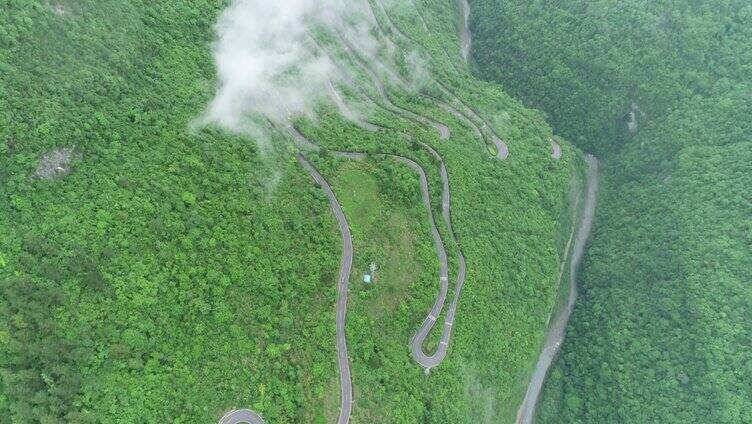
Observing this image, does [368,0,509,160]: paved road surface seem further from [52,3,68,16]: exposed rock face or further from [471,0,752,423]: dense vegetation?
[52,3,68,16]: exposed rock face

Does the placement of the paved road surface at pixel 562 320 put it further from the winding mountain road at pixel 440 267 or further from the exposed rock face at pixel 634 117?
the winding mountain road at pixel 440 267

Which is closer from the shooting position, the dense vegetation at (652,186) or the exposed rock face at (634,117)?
the dense vegetation at (652,186)

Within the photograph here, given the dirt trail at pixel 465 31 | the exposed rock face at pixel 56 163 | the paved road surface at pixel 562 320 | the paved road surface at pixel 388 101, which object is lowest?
the paved road surface at pixel 562 320

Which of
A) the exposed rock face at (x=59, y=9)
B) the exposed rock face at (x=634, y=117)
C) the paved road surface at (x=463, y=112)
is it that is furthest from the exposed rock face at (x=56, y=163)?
the exposed rock face at (x=634, y=117)

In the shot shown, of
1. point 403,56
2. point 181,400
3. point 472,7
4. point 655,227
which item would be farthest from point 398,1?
point 181,400

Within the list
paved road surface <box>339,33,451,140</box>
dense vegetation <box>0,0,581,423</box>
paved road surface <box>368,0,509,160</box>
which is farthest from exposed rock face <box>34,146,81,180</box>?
paved road surface <box>368,0,509,160</box>

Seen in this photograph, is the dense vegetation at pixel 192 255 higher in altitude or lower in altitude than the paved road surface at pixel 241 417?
higher

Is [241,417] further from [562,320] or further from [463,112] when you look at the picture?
[463,112]
